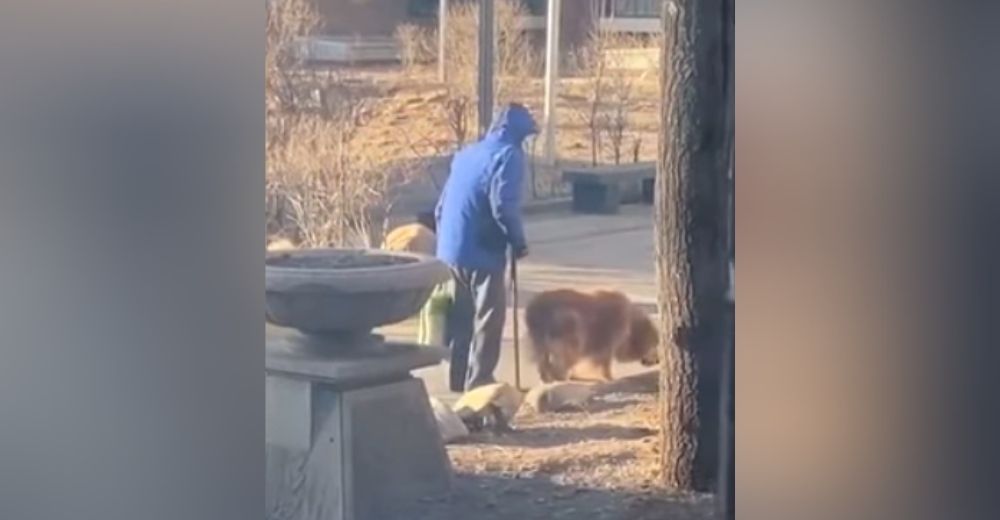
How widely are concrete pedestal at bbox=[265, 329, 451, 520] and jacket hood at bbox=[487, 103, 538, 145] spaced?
0.95 ft

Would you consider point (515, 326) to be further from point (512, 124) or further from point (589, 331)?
point (512, 124)

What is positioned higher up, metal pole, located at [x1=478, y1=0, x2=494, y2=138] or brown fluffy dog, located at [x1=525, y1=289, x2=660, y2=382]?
metal pole, located at [x1=478, y1=0, x2=494, y2=138]

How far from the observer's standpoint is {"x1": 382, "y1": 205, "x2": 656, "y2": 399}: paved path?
6.61 ft

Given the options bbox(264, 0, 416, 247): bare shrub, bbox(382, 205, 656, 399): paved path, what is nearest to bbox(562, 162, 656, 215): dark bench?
bbox(382, 205, 656, 399): paved path

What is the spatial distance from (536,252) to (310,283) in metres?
0.29

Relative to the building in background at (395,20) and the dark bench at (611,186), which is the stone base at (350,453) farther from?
the building in background at (395,20)

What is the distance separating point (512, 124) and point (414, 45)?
0.16m

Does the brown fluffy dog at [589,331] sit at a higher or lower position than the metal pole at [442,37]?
lower

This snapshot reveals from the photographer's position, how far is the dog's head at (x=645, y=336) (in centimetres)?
203

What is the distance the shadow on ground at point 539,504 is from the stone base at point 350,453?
3 cm

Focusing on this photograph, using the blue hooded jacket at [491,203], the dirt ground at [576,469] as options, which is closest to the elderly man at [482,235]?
the blue hooded jacket at [491,203]

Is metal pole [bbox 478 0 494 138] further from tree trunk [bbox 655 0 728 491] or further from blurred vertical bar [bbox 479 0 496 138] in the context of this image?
tree trunk [bbox 655 0 728 491]
